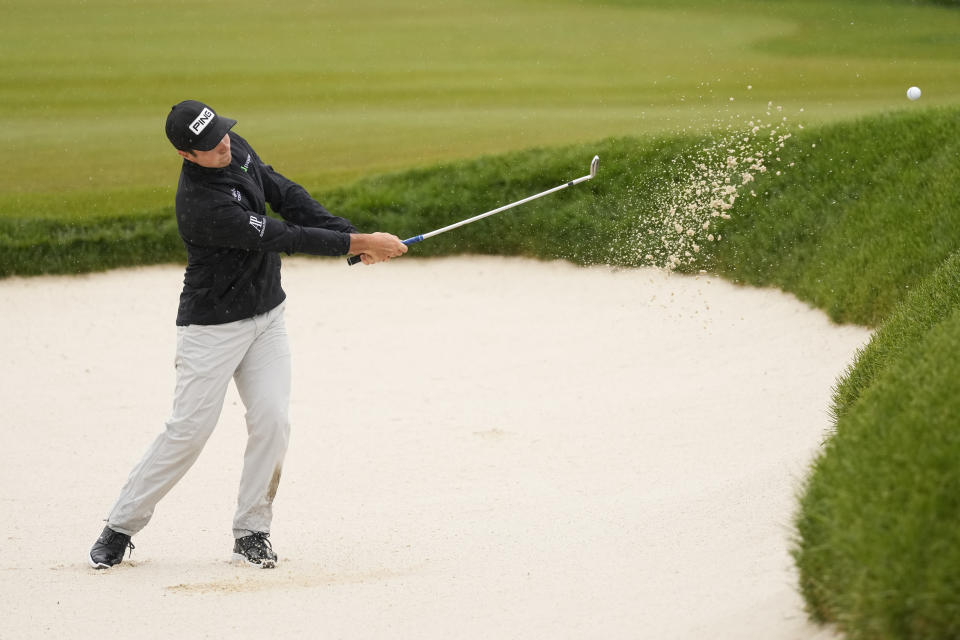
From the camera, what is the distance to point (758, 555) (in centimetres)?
411

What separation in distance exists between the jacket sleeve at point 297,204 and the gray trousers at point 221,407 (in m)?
0.50

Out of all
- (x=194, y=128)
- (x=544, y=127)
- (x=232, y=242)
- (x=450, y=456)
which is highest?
(x=194, y=128)

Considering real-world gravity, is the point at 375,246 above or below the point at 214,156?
below

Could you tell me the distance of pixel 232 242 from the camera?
4293 millimetres

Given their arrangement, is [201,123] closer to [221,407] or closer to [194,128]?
[194,128]

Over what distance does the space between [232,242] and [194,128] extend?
1.45 ft

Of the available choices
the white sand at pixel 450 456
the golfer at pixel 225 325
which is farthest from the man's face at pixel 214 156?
the white sand at pixel 450 456

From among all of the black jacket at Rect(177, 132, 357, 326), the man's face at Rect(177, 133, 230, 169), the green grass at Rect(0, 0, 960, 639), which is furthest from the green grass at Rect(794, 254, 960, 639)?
the man's face at Rect(177, 133, 230, 169)

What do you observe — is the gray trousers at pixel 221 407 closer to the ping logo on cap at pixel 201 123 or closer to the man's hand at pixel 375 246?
the man's hand at pixel 375 246

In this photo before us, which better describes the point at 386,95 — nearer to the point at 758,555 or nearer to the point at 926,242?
the point at 926,242

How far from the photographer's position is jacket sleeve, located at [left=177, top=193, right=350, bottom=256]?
13.9 ft

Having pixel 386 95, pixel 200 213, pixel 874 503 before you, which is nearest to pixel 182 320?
pixel 200 213

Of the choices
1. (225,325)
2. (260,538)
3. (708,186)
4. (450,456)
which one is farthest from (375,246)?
(708,186)

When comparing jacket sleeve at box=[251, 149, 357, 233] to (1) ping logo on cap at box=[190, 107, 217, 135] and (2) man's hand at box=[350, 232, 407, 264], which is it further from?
(1) ping logo on cap at box=[190, 107, 217, 135]
